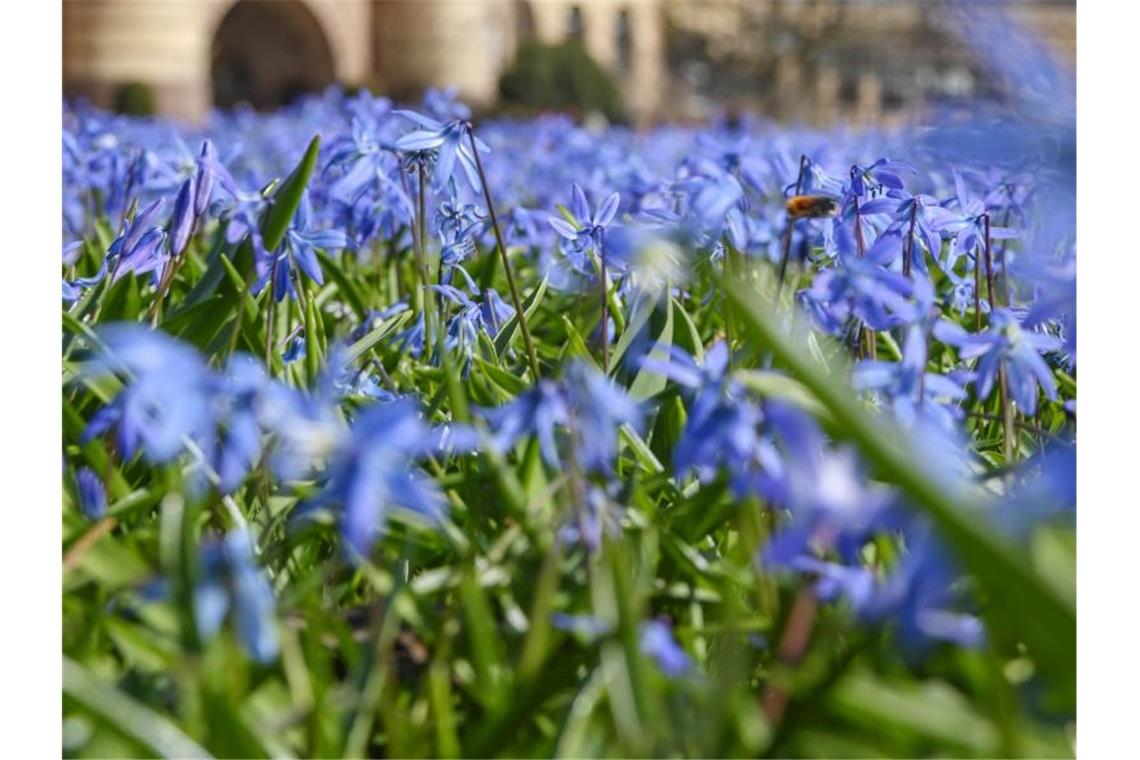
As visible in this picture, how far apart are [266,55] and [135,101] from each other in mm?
9215

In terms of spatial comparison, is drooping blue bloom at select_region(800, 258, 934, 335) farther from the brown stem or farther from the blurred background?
the blurred background

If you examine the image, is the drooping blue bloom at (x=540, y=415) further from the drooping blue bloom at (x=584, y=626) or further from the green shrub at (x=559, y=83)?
the green shrub at (x=559, y=83)

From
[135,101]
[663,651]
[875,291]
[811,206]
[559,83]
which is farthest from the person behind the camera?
[559,83]

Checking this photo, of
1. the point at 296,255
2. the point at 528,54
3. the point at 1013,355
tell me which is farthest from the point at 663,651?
the point at 528,54

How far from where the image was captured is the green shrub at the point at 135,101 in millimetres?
19688

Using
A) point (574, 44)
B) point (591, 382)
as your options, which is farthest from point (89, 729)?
point (574, 44)

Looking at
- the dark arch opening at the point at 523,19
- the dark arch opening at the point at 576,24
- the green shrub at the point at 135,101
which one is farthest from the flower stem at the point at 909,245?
the dark arch opening at the point at 576,24

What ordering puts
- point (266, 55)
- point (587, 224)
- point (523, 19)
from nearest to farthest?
1. point (587, 224)
2. point (266, 55)
3. point (523, 19)

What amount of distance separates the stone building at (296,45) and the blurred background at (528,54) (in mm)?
28

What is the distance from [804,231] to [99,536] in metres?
1.08

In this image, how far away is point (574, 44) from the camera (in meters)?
26.5

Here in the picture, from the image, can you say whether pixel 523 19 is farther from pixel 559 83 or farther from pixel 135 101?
pixel 135 101

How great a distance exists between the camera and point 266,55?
28750 millimetres
